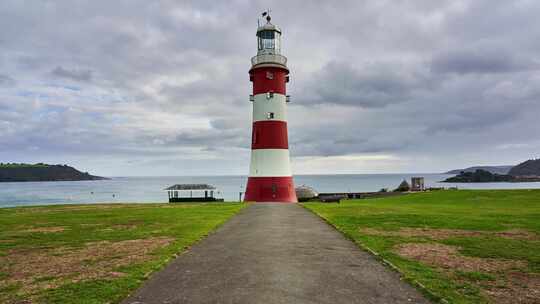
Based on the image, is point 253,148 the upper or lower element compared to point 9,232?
upper

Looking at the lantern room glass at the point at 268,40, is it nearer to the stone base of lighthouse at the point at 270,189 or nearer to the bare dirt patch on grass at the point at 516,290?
the stone base of lighthouse at the point at 270,189

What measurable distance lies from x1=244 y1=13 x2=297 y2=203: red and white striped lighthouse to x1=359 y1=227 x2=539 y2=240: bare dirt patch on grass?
1522cm

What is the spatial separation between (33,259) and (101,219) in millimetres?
10135

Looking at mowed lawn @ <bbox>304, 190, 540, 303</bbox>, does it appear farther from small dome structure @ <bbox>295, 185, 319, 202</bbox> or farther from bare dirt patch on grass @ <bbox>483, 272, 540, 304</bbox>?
small dome structure @ <bbox>295, 185, 319, 202</bbox>

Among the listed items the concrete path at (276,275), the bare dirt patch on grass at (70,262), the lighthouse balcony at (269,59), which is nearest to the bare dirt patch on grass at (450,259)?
the concrete path at (276,275)

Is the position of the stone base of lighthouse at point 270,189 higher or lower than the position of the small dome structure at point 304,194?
higher

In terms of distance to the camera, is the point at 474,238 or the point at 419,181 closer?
the point at 474,238

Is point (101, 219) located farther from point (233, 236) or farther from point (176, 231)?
point (233, 236)

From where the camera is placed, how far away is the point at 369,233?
1373 cm

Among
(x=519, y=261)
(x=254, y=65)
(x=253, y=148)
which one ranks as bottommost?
(x=519, y=261)

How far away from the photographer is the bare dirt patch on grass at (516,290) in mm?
6535

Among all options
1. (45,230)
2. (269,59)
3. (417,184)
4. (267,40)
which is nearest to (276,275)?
(45,230)

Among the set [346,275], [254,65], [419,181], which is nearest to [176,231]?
[346,275]

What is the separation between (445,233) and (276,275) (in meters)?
8.73
